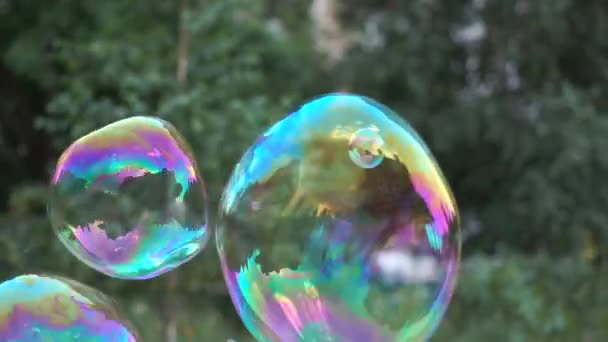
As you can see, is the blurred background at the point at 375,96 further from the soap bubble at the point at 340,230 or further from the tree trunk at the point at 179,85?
Answer: the soap bubble at the point at 340,230

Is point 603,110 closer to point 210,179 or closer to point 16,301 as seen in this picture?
point 210,179

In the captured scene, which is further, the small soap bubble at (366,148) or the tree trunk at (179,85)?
the tree trunk at (179,85)

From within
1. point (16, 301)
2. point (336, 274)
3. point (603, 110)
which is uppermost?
point (336, 274)

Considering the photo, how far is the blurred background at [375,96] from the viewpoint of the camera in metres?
5.13

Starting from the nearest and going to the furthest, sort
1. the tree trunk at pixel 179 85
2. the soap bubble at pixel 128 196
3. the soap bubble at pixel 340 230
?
the soap bubble at pixel 340 230, the soap bubble at pixel 128 196, the tree trunk at pixel 179 85

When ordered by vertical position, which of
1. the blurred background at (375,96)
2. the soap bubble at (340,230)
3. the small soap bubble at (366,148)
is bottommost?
the blurred background at (375,96)

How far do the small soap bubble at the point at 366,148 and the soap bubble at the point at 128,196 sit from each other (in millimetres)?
654

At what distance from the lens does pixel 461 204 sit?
727 cm

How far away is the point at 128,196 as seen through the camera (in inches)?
115

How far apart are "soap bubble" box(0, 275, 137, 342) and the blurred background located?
2.13m

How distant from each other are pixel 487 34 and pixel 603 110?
1.04 meters

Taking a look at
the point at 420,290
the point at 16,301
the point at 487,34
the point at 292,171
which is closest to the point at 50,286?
the point at 16,301

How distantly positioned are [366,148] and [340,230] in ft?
0.75

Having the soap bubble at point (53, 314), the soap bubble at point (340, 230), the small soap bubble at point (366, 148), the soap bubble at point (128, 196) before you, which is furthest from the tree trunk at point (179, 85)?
the small soap bubble at point (366, 148)
